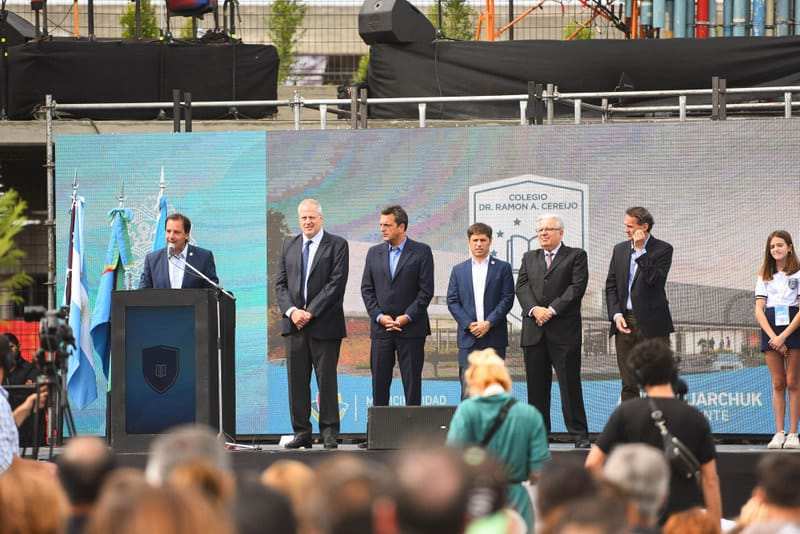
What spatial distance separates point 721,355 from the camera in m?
11.2

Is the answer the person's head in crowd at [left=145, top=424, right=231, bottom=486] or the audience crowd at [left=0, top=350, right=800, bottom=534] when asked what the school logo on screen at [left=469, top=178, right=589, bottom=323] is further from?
the person's head in crowd at [left=145, top=424, right=231, bottom=486]

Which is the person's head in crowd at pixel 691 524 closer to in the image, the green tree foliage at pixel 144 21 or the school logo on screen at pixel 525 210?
the school logo on screen at pixel 525 210

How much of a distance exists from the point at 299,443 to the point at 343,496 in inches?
262

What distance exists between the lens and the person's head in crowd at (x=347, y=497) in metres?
3.21

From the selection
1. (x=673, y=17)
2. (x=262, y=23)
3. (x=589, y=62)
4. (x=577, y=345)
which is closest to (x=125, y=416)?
(x=577, y=345)

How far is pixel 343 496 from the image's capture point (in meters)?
3.27

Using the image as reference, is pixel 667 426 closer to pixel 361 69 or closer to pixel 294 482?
pixel 294 482

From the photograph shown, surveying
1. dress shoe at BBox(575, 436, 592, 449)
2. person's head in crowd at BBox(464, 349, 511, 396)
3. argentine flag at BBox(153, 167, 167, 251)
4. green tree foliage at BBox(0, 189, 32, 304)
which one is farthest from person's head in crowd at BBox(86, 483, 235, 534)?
argentine flag at BBox(153, 167, 167, 251)

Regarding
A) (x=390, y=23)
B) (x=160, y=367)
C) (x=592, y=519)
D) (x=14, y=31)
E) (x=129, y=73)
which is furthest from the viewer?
(x=14, y=31)

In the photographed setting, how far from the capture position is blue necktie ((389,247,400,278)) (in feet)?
33.7

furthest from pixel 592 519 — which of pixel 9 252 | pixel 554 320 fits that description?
pixel 554 320

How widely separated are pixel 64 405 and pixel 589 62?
572 cm

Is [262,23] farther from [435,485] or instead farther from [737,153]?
[435,485]

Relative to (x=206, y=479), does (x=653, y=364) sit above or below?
above
